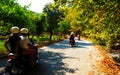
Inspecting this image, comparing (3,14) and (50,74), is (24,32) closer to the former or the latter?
(50,74)

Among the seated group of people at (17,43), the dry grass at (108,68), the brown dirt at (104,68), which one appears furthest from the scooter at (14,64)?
the dry grass at (108,68)

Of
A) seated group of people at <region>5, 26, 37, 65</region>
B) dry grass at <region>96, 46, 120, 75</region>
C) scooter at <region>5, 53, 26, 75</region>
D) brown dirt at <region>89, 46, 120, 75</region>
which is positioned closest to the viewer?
scooter at <region>5, 53, 26, 75</region>

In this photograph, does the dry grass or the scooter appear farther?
the dry grass

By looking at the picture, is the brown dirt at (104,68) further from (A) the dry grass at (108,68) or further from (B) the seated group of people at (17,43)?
(B) the seated group of people at (17,43)

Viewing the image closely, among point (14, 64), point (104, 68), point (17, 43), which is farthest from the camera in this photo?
point (104, 68)

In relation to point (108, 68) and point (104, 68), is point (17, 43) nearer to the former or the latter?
point (104, 68)

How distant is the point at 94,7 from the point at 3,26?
32.1 ft

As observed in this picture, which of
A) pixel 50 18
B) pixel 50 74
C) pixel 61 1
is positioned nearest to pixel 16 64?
pixel 50 74

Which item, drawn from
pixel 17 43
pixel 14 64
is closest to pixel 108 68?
pixel 17 43

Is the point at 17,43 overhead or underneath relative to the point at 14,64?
overhead

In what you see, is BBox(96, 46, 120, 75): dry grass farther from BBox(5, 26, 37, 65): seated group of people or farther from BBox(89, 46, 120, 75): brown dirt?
BBox(5, 26, 37, 65): seated group of people

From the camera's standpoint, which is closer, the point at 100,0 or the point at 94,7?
the point at 100,0

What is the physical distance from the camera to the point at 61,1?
12469 millimetres

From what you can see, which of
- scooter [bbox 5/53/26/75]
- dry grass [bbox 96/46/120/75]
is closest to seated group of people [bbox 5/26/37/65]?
scooter [bbox 5/53/26/75]
